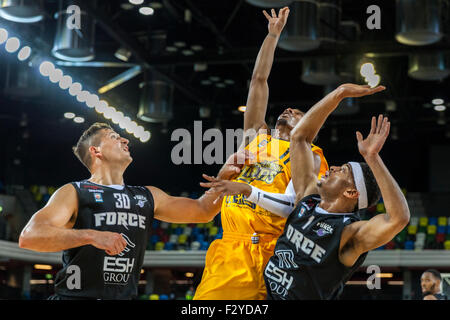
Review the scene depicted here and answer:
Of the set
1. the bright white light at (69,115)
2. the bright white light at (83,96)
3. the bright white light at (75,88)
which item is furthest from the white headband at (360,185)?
the bright white light at (69,115)

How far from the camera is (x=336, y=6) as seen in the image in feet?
43.6

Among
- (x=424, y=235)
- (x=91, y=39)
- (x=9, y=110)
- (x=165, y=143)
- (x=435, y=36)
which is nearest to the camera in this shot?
(x=435, y=36)

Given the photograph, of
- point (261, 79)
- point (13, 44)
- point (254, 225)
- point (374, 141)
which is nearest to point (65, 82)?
point (13, 44)

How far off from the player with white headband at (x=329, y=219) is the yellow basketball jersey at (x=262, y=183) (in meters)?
0.26

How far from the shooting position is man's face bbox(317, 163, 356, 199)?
4.23m

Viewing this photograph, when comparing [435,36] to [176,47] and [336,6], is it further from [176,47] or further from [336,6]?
[176,47]

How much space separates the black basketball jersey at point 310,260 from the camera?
4.04 metres

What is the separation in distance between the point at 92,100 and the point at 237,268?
12377 mm

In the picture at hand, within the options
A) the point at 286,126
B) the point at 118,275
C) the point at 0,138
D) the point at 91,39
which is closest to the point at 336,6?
the point at 91,39

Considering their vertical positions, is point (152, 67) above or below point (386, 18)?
below

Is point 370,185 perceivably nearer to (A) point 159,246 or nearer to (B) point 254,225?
(B) point 254,225

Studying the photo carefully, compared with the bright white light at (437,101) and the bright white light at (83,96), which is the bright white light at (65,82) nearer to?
the bright white light at (83,96)

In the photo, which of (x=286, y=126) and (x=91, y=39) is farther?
(x=91, y=39)

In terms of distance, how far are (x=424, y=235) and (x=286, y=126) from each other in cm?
1351
